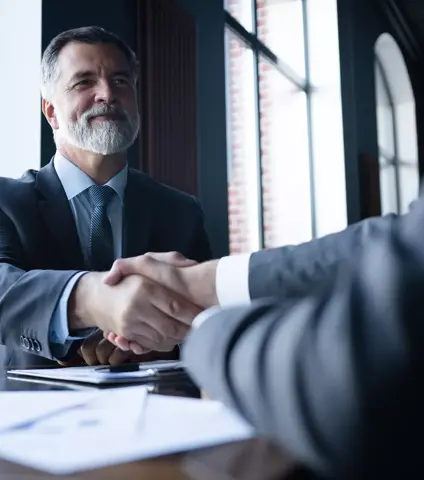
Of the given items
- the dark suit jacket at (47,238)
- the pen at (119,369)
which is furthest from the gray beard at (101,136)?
the pen at (119,369)

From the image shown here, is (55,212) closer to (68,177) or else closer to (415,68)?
(68,177)

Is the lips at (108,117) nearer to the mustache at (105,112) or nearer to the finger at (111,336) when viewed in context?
the mustache at (105,112)

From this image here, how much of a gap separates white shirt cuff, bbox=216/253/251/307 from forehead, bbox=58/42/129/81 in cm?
124

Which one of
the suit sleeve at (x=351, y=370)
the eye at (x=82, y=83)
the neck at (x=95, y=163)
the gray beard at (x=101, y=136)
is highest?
the eye at (x=82, y=83)

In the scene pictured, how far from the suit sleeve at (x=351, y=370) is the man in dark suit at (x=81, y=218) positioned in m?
0.79

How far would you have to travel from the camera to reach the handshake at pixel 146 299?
3.62ft

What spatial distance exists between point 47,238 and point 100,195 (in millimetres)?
245

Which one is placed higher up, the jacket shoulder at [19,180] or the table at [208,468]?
the jacket shoulder at [19,180]

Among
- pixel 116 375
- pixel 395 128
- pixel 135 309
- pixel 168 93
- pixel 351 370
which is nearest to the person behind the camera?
pixel 351 370

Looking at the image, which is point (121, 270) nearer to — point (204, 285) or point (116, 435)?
point (204, 285)

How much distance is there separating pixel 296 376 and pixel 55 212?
1592 millimetres

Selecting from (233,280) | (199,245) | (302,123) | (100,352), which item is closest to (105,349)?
(100,352)

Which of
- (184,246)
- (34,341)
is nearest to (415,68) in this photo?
(184,246)

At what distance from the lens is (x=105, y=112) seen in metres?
2.10
